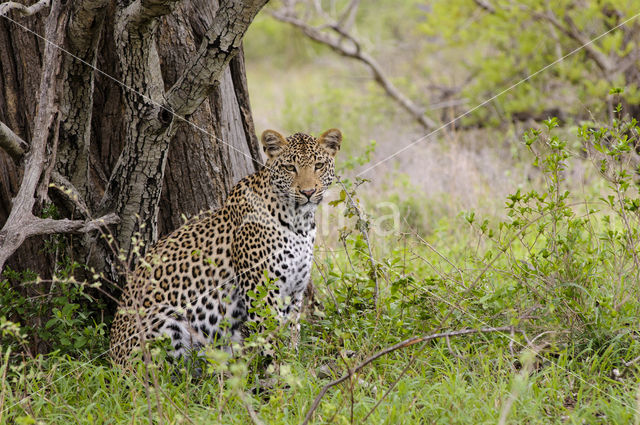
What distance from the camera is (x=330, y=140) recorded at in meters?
5.14

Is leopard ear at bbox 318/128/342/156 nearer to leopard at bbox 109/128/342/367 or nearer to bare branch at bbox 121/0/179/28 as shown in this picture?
leopard at bbox 109/128/342/367

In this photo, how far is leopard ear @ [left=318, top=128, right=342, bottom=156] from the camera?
5.11m

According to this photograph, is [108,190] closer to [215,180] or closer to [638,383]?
[215,180]

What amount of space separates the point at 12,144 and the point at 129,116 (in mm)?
754

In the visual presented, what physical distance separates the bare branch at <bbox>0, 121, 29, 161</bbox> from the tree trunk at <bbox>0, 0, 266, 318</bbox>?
68 millimetres

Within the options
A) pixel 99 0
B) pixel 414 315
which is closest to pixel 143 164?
pixel 99 0

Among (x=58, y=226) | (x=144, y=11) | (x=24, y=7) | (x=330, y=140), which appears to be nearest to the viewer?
(x=144, y=11)

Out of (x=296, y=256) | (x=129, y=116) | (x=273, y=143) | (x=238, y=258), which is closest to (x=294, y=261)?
(x=296, y=256)

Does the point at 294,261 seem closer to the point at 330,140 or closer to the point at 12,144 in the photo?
the point at 330,140

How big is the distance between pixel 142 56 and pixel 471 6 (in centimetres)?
862

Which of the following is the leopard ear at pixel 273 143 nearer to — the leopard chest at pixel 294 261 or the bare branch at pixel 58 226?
the leopard chest at pixel 294 261

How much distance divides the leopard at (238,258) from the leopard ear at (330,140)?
0.45 ft

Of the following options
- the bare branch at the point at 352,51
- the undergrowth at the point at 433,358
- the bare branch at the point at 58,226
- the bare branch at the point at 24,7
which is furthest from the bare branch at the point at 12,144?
the bare branch at the point at 352,51

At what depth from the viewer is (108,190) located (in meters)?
4.84
